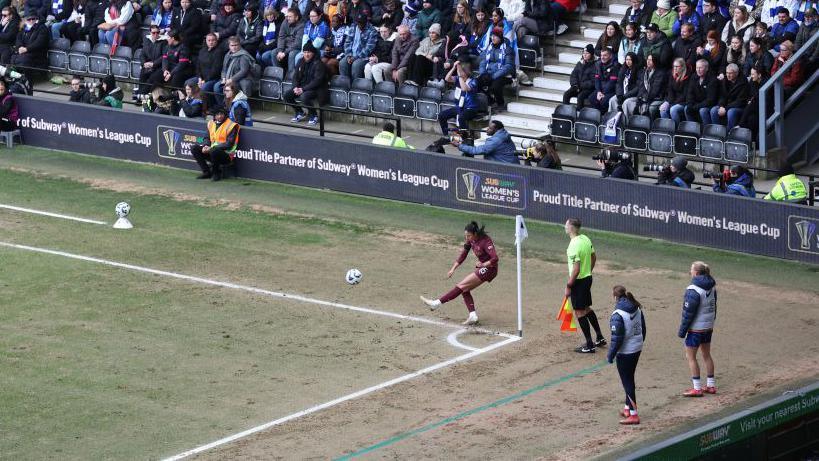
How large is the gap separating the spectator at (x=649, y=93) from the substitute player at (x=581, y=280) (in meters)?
10.5

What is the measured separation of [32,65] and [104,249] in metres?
14.3

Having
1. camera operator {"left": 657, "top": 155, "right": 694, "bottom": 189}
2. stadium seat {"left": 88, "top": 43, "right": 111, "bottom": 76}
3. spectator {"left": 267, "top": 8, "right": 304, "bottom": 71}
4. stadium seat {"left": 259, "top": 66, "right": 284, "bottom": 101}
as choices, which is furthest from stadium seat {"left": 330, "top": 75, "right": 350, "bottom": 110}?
camera operator {"left": 657, "top": 155, "right": 694, "bottom": 189}

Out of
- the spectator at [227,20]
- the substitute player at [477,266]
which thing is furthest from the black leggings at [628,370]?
the spectator at [227,20]

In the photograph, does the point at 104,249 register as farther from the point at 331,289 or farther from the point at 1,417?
the point at 1,417

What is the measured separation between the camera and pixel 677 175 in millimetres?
26609

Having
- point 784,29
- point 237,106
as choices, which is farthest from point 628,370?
point 237,106

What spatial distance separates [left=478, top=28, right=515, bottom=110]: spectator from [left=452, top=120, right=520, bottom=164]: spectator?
4706 mm

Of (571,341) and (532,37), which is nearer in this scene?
(571,341)

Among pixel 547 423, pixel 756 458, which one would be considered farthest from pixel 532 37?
pixel 756 458

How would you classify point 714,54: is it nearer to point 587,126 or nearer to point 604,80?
point 604,80

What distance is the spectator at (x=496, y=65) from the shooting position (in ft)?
108

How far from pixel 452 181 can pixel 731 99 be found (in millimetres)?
5894

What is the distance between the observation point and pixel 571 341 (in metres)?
21.4

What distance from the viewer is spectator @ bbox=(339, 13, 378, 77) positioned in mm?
34719
